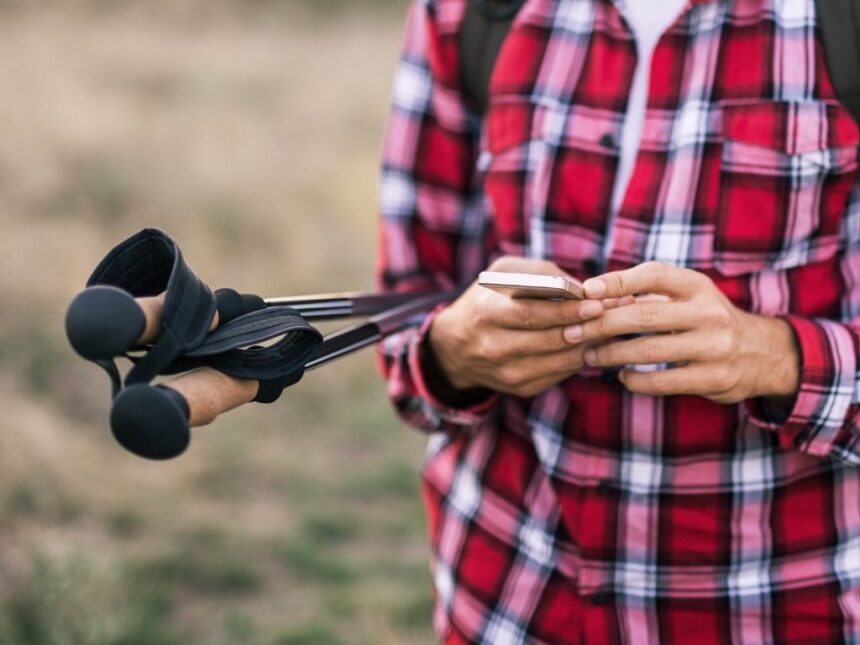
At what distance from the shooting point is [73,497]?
404 cm

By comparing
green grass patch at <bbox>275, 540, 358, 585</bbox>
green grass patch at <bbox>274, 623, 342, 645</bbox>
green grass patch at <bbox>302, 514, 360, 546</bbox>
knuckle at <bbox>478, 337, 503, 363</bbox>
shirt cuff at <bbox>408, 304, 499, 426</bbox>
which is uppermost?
knuckle at <bbox>478, 337, 503, 363</bbox>

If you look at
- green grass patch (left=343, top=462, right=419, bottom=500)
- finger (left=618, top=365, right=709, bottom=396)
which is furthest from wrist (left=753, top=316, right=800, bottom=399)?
green grass patch (left=343, top=462, right=419, bottom=500)

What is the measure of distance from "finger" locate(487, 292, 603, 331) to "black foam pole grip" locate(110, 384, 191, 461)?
0.57 m

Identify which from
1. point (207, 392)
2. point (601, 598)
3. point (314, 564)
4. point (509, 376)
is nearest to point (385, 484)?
point (314, 564)

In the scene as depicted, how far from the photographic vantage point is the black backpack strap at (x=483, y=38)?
5.77 feet

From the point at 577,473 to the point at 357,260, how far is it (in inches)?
213

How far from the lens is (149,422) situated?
1037mm

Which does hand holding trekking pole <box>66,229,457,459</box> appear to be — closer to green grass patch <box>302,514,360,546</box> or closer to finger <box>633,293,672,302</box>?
finger <box>633,293,672,302</box>

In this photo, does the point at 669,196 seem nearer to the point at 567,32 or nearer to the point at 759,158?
the point at 759,158

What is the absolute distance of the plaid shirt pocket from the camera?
5.01 ft

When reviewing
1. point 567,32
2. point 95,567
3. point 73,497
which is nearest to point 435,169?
point 567,32

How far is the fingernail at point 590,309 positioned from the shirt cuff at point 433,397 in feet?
1.38

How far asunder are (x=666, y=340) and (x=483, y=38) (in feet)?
2.23

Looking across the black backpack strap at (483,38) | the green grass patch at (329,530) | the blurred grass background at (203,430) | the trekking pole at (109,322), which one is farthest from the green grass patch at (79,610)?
the trekking pole at (109,322)
